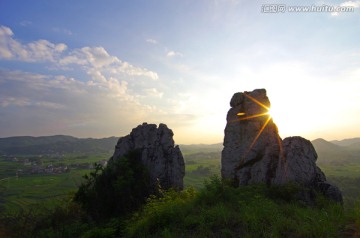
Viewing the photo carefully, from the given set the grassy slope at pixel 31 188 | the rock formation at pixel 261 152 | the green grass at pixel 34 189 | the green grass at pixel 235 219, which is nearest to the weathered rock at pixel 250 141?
the rock formation at pixel 261 152

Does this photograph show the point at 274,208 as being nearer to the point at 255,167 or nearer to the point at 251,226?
the point at 251,226

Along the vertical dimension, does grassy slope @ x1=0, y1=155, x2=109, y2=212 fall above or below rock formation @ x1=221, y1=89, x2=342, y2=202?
below

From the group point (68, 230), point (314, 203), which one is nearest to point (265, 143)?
point (314, 203)

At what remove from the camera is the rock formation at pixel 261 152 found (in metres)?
22.2

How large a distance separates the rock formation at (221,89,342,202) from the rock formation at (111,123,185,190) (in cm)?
916

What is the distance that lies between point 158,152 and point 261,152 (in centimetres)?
1451

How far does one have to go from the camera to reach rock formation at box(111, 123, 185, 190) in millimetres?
34250

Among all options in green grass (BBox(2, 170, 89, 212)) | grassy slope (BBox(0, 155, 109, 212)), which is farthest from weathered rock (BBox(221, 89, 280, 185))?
green grass (BBox(2, 170, 89, 212))

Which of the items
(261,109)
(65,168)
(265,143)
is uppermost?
(261,109)

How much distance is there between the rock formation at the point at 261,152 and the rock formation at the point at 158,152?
30.1 feet

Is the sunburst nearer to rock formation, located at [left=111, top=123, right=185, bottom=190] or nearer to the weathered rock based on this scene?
the weathered rock

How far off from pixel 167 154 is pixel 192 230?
22362 mm

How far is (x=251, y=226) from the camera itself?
12.7 m

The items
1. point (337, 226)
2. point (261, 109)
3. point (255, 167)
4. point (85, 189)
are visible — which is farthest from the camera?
point (85, 189)
